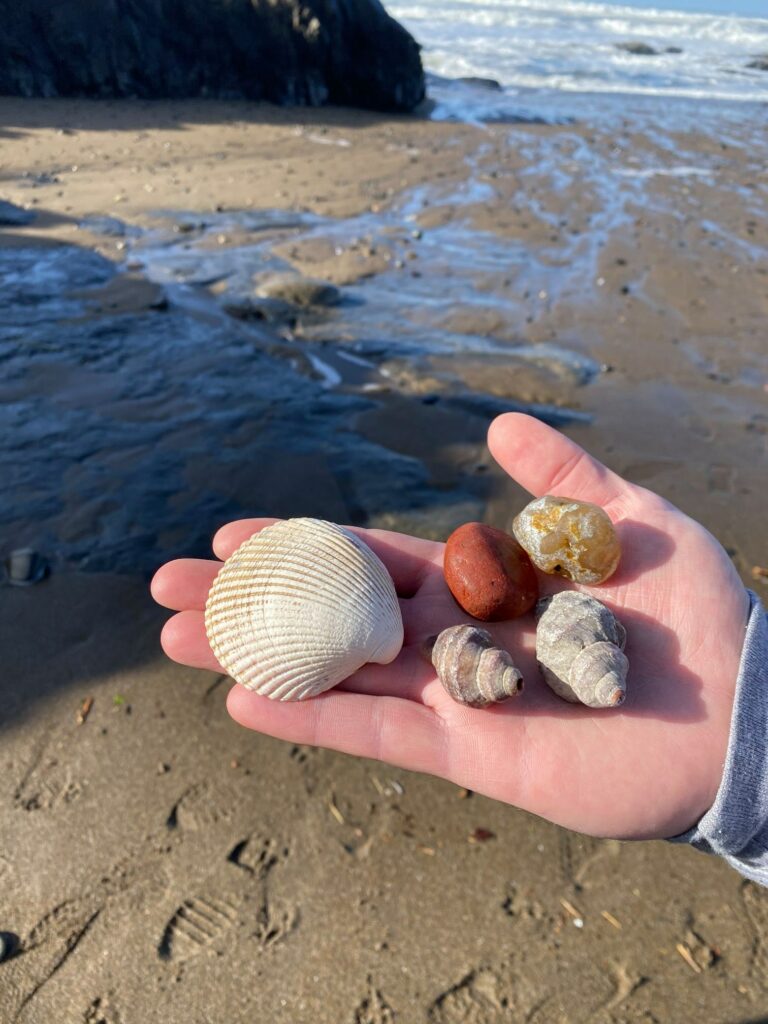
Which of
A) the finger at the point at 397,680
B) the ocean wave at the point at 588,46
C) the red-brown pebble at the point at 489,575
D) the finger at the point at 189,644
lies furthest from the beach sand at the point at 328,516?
the ocean wave at the point at 588,46

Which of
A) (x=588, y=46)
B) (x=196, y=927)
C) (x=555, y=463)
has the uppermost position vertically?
(x=588, y=46)

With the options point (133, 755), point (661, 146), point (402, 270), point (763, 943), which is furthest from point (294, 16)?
point (763, 943)

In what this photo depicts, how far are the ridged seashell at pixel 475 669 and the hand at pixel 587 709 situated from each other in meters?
0.14

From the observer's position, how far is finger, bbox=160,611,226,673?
2.97 metres

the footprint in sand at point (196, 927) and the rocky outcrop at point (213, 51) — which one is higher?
the rocky outcrop at point (213, 51)

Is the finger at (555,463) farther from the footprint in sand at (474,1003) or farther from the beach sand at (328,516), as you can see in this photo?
the footprint in sand at (474,1003)

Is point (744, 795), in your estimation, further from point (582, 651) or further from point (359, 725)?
point (359, 725)

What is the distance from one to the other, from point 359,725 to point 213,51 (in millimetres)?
18595

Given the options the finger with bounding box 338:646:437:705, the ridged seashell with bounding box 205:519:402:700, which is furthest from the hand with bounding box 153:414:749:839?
the ridged seashell with bounding box 205:519:402:700

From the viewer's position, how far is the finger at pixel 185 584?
124 inches

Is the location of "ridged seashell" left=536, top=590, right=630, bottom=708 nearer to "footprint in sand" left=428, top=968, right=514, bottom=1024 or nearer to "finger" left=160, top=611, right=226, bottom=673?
"footprint in sand" left=428, top=968, right=514, bottom=1024

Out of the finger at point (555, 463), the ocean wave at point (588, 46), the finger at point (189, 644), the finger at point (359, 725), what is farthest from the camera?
the ocean wave at point (588, 46)

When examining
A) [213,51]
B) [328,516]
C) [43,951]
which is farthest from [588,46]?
[43,951]

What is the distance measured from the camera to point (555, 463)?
327 centimetres
